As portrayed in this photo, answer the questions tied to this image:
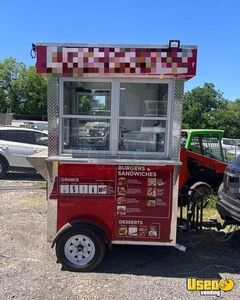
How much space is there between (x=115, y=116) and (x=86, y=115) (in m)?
0.40

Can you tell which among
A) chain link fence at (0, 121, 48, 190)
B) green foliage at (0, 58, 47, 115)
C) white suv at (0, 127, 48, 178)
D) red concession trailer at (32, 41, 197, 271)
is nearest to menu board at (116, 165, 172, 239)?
red concession trailer at (32, 41, 197, 271)

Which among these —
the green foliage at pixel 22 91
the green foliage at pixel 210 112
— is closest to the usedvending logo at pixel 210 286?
the green foliage at pixel 210 112

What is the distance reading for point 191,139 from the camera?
10055 millimetres

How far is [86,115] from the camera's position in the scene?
212 inches

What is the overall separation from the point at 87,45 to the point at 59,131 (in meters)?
1.17

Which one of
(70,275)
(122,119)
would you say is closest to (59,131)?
(122,119)

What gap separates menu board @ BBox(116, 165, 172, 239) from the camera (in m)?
5.22

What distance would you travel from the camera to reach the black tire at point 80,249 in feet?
17.0

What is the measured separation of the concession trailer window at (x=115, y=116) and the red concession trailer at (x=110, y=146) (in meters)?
0.01

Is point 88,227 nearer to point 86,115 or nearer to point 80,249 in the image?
point 80,249

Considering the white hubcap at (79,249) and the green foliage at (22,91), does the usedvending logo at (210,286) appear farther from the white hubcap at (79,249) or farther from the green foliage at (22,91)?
the green foliage at (22,91)

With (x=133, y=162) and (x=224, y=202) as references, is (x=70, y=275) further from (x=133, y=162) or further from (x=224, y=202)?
(x=224, y=202)

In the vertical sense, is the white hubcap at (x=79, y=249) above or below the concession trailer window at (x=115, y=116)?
below

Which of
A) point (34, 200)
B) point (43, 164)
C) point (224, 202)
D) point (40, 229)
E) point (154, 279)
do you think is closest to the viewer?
point (154, 279)
